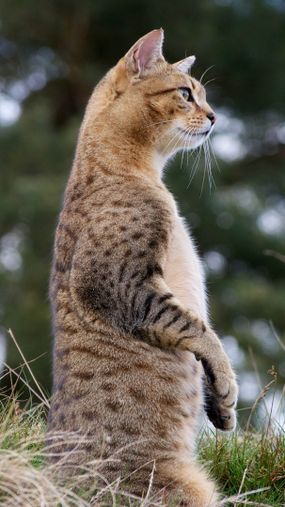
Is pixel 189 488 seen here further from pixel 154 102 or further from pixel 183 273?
pixel 154 102

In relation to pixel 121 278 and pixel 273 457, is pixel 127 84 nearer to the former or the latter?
pixel 121 278

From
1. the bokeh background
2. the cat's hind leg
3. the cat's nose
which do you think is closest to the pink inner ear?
the cat's nose

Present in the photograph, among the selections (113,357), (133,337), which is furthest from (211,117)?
(113,357)

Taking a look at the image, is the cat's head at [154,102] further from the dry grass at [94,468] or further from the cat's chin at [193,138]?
the dry grass at [94,468]

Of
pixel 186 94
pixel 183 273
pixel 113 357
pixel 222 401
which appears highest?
pixel 186 94

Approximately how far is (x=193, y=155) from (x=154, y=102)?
32.9ft

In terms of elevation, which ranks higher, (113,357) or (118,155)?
(118,155)

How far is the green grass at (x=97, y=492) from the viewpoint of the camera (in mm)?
4031

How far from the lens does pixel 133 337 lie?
471 centimetres

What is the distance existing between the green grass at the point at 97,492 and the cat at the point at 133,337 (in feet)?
0.62

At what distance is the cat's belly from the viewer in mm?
4965

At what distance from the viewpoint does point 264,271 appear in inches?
724

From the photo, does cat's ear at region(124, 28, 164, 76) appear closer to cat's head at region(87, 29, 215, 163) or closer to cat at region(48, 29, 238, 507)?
cat's head at region(87, 29, 215, 163)

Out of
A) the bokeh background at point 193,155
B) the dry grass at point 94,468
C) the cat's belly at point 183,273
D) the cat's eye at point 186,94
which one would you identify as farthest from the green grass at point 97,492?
the bokeh background at point 193,155
